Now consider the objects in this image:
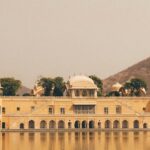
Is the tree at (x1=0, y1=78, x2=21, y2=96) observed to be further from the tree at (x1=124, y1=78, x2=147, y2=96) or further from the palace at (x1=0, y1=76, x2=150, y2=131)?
the tree at (x1=124, y1=78, x2=147, y2=96)

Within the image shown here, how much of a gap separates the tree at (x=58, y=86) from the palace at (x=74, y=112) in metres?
6.07

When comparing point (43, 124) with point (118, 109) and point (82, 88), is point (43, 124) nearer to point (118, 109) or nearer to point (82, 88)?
point (82, 88)

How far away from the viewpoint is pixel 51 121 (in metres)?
76.1

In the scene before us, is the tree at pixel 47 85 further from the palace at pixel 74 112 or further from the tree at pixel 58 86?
the palace at pixel 74 112

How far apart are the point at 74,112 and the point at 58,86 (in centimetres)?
907

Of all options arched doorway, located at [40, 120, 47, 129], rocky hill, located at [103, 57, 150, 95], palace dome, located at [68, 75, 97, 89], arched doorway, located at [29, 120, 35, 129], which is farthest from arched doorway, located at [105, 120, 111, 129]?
rocky hill, located at [103, 57, 150, 95]

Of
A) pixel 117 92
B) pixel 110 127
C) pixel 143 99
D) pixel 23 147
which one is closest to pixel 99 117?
pixel 110 127

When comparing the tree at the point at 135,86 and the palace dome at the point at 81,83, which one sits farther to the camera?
the tree at the point at 135,86

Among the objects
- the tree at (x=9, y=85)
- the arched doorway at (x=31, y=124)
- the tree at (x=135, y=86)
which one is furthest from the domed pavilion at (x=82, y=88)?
the tree at (x=135, y=86)

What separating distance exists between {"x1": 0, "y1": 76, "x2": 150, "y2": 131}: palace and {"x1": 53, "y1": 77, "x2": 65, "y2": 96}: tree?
607cm

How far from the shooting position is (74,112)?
77.2 metres

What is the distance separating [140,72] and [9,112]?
105209 mm

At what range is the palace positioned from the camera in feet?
247

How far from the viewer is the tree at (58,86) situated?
85.2m
